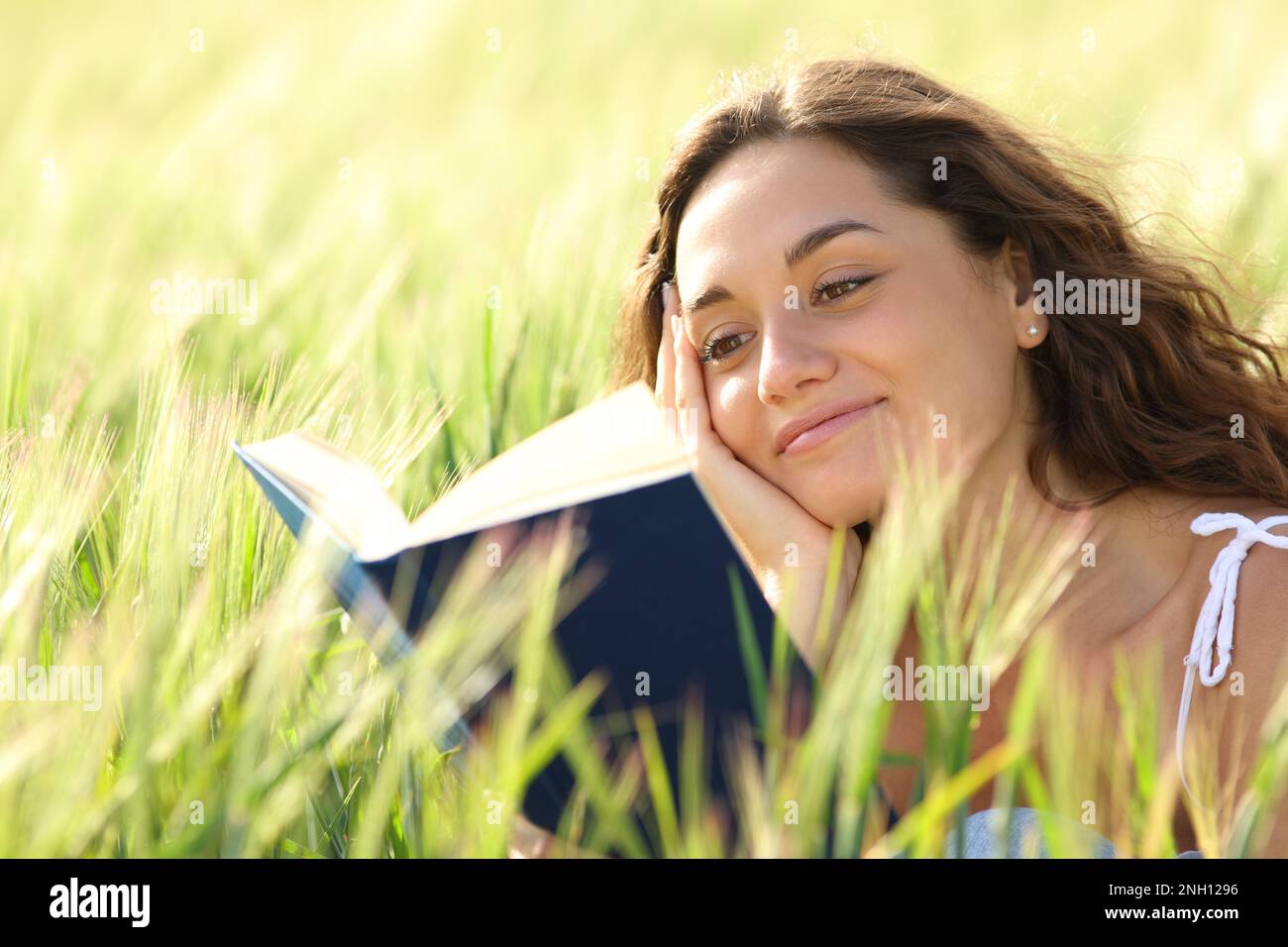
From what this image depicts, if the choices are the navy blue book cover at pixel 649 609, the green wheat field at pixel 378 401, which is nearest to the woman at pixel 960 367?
the green wheat field at pixel 378 401

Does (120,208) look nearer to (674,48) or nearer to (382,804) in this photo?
(382,804)

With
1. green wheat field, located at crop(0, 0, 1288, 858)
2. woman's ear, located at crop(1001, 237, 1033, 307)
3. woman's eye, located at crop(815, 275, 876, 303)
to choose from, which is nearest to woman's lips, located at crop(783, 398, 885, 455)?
woman's eye, located at crop(815, 275, 876, 303)

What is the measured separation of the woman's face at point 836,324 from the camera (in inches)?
57.0

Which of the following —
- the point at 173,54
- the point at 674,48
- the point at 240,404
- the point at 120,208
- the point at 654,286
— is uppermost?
the point at 674,48

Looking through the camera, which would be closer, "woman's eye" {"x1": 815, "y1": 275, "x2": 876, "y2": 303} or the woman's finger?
"woman's eye" {"x1": 815, "y1": 275, "x2": 876, "y2": 303}

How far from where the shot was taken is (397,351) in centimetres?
219

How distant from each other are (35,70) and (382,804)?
19.2 feet

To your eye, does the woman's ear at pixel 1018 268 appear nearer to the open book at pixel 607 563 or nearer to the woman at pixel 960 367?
the woman at pixel 960 367

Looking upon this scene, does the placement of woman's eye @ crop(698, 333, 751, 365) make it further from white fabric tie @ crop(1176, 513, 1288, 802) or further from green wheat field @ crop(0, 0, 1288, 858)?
white fabric tie @ crop(1176, 513, 1288, 802)

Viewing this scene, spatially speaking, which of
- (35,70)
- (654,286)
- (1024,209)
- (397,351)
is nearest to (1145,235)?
(1024,209)

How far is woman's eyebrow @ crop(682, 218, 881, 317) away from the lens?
1.48m

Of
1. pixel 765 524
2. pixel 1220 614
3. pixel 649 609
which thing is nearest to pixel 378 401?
pixel 765 524

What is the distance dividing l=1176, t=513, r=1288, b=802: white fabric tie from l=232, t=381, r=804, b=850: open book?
1.91 feet

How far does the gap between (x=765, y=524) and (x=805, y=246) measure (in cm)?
32
